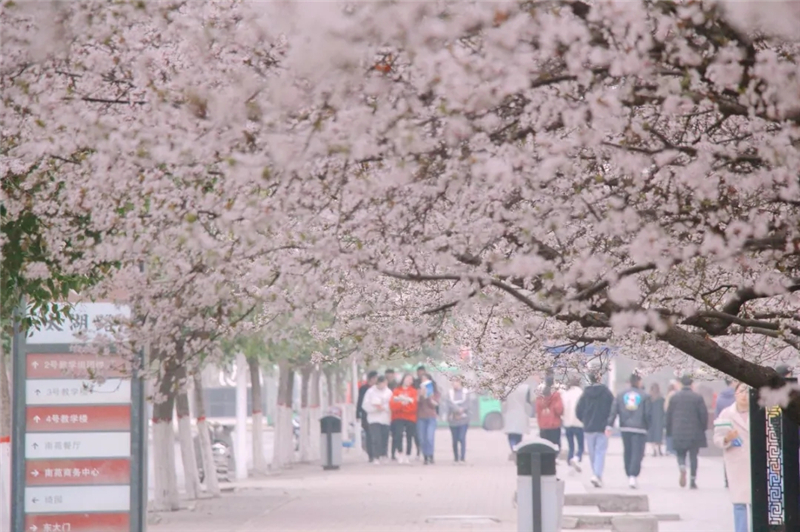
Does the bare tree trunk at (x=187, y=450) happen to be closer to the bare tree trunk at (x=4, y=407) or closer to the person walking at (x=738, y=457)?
the person walking at (x=738, y=457)

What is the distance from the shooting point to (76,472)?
1263 cm

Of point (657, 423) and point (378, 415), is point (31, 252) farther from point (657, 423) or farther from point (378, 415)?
point (657, 423)

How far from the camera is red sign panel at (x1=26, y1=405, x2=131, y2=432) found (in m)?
12.7

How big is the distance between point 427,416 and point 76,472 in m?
19.8

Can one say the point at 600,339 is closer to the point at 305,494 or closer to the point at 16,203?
the point at 16,203

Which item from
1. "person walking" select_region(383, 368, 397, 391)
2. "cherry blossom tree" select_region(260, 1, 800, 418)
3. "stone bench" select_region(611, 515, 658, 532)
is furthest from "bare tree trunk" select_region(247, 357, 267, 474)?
"cherry blossom tree" select_region(260, 1, 800, 418)

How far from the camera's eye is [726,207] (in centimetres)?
618

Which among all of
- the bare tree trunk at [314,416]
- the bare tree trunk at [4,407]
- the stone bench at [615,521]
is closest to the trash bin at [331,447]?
the bare tree trunk at [314,416]

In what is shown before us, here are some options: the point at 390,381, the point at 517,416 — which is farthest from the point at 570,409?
the point at 390,381

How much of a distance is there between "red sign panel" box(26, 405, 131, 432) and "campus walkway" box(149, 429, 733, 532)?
472 cm

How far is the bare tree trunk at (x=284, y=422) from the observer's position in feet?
99.1

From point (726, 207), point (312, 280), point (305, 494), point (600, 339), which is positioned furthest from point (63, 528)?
point (305, 494)

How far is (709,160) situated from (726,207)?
0.80 meters

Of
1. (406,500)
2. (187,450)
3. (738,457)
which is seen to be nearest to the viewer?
(738,457)
